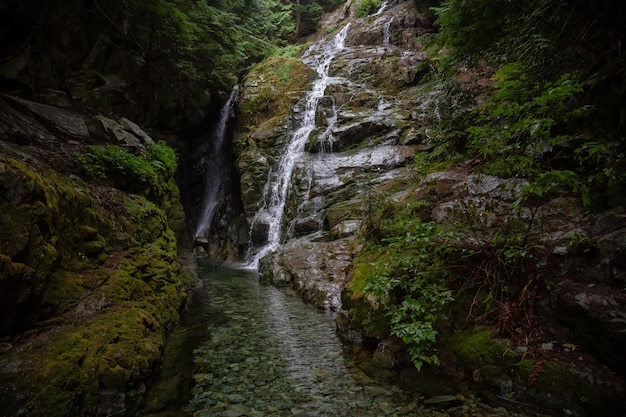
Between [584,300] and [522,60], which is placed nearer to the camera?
[584,300]

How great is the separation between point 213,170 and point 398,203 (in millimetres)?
15786

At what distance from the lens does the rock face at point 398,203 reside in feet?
10.6

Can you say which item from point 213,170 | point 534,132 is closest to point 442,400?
point 534,132

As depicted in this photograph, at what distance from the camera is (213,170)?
20.6 m

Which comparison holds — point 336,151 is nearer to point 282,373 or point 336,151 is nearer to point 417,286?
point 417,286

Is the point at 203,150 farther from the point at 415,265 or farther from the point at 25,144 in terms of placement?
the point at 415,265

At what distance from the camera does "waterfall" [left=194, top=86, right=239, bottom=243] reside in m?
19.8

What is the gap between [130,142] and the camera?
26.3 ft

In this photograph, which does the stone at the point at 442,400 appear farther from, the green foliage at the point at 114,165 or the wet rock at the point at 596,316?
the green foliage at the point at 114,165

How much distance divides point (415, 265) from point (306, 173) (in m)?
9.99

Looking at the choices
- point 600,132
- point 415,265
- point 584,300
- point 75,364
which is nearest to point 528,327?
point 584,300

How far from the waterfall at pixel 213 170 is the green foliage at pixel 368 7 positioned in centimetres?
1123

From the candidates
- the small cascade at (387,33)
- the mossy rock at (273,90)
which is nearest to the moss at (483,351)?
the mossy rock at (273,90)

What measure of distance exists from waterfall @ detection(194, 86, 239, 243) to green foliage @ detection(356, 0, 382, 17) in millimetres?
11225
